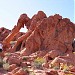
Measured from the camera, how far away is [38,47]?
35.9m

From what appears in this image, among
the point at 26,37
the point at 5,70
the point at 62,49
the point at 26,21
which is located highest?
the point at 26,21

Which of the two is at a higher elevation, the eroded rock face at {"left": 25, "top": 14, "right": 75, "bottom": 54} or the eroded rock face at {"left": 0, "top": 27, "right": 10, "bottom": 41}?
the eroded rock face at {"left": 0, "top": 27, "right": 10, "bottom": 41}

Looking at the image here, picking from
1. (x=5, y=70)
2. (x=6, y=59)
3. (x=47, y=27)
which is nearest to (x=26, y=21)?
(x=47, y=27)

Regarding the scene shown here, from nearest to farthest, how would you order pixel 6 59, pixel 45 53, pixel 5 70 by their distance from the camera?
pixel 5 70 < pixel 6 59 < pixel 45 53

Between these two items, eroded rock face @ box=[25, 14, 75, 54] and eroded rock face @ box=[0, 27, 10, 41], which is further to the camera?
eroded rock face @ box=[0, 27, 10, 41]

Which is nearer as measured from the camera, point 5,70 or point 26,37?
point 5,70

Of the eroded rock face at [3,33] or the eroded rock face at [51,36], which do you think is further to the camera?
the eroded rock face at [3,33]

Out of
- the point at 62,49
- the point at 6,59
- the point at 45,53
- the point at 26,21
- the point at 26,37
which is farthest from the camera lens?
the point at 26,21

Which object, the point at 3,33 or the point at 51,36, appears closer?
the point at 51,36

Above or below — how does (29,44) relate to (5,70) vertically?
above

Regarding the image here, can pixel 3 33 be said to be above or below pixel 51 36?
above

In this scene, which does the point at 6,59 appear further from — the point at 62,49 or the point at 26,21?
the point at 26,21

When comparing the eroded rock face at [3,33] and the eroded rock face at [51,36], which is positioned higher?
the eroded rock face at [3,33]

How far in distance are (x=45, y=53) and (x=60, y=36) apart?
5.13 meters
